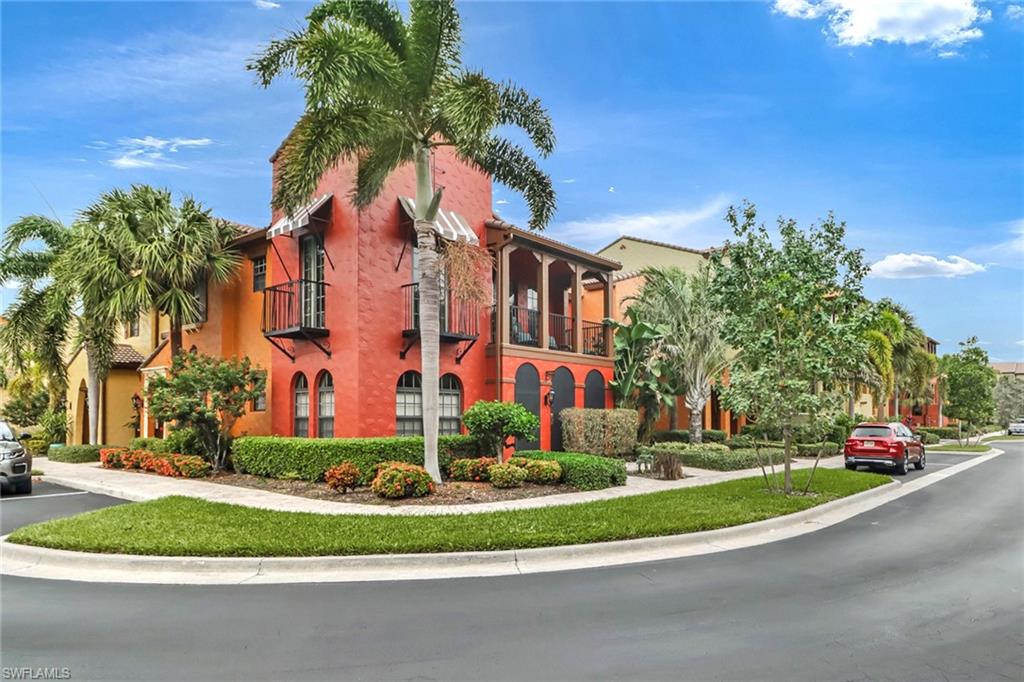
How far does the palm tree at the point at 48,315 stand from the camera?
2205cm

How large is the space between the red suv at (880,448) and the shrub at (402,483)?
15849mm

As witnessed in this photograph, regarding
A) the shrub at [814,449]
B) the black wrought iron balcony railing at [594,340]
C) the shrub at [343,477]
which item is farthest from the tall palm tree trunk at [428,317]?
the shrub at [814,449]

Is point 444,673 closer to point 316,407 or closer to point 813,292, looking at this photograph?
point 813,292

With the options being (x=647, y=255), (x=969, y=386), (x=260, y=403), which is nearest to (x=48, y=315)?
(x=260, y=403)

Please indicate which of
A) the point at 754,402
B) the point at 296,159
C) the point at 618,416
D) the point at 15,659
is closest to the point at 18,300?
the point at 296,159

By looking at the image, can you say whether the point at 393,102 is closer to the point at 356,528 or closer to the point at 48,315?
the point at 356,528

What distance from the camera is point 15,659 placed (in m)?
5.24

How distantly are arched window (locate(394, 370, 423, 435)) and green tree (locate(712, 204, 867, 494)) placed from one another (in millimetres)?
7951

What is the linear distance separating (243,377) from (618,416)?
1134 cm

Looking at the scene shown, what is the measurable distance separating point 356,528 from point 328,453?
583 centimetres

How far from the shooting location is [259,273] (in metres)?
20.4

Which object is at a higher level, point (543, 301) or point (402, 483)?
point (543, 301)

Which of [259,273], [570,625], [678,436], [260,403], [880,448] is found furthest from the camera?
[678,436]

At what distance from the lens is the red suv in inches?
862
